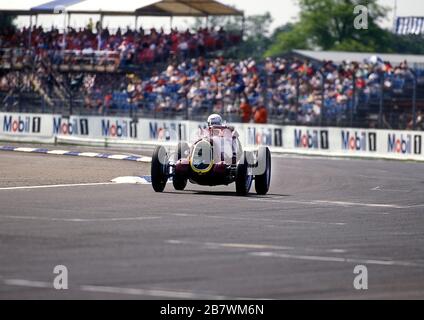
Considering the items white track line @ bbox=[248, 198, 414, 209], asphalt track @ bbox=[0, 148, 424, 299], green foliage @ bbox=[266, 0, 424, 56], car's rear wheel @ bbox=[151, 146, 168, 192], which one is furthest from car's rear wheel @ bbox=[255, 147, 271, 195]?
green foliage @ bbox=[266, 0, 424, 56]

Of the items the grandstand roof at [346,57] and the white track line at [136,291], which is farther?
the grandstand roof at [346,57]

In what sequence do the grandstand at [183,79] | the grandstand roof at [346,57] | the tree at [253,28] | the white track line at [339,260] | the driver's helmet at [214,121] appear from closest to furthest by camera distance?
the white track line at [339,260] → the driver's helmet at [214,121] → the grandstand at [183,79] → the grandstand roof at [346,57] → the tree at [253,28]

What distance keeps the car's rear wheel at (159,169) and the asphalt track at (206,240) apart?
247 millimetres

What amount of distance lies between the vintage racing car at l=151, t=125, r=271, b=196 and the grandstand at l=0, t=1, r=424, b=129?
1648 cm

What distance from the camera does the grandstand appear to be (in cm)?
3931

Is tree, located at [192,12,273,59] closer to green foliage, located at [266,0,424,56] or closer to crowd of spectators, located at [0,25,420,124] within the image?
green foliage, located at [266,0,424,56]

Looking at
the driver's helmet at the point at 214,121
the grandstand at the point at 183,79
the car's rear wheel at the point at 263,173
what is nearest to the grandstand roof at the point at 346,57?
the grandstand at the point at 183,79

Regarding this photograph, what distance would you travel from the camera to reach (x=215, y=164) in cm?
2122

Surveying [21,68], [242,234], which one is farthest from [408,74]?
[242,234]

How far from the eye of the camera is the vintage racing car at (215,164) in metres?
21.2

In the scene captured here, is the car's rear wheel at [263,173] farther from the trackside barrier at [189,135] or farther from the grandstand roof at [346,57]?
the grandstand roof at [346,57]

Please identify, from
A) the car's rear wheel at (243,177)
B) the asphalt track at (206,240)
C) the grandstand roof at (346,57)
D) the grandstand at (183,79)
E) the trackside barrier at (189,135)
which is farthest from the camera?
the grandstand roof at (346,57)

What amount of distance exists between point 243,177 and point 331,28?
3416 inches

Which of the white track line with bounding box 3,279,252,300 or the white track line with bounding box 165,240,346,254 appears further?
the white track line with bounding box 165,240,346,254
